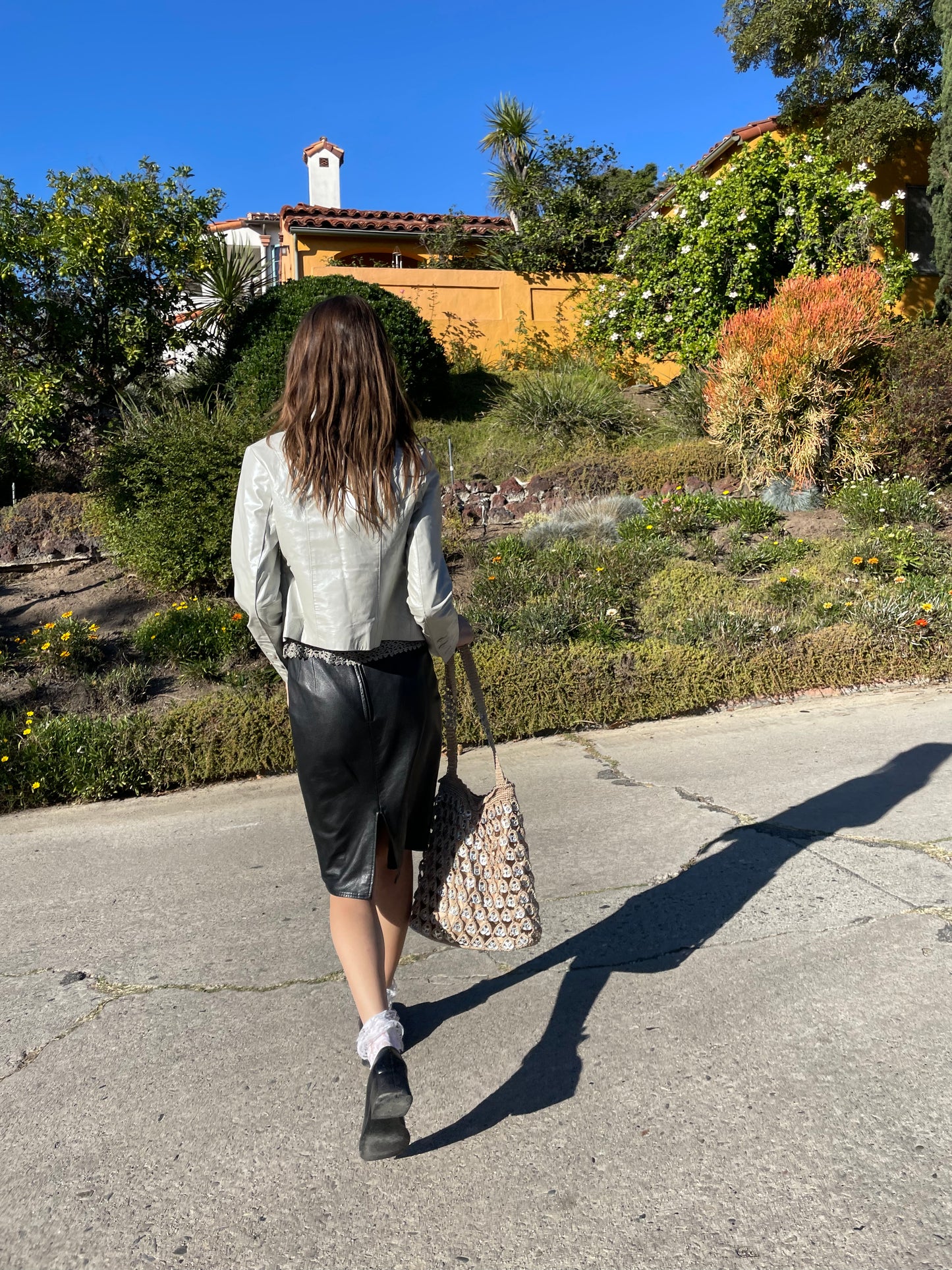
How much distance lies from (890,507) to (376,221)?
13752mm

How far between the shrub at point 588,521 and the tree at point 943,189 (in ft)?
22.0

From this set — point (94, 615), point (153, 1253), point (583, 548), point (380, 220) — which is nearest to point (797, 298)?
point (583, 548)

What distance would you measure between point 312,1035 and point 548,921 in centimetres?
102

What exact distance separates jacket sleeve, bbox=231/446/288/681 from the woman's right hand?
0.46 m

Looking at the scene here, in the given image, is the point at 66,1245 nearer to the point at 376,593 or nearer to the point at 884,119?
the point at 376,593

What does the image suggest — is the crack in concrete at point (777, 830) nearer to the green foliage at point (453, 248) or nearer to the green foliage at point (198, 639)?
the green foliage at point (198, 639)

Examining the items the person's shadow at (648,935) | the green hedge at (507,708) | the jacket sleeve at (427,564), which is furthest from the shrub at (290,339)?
the jacket sleeve at (427,564)

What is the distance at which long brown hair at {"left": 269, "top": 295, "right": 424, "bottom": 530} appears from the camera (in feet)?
7.78

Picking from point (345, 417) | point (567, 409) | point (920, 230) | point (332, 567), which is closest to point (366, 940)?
point (332, 567)

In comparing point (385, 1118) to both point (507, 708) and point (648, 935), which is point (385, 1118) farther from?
point (507, 708)

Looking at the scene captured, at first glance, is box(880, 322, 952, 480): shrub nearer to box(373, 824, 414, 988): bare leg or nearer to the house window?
the house window

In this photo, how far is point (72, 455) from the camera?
1166cm

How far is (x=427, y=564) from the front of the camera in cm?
244

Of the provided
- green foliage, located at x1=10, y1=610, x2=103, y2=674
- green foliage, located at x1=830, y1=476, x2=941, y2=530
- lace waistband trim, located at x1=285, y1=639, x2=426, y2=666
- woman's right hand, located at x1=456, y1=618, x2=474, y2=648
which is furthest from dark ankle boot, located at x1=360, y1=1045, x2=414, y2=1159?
green foliage, located at x1=830, y1=476, x2=941, y2=530
